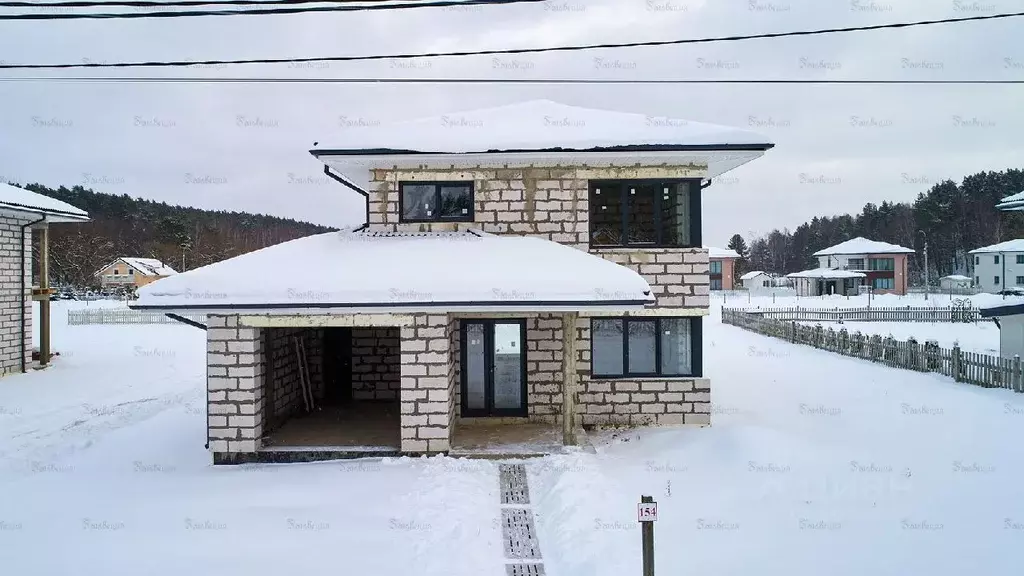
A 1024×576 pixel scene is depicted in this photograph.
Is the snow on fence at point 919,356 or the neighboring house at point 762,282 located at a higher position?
the neighboring house at point 762,282

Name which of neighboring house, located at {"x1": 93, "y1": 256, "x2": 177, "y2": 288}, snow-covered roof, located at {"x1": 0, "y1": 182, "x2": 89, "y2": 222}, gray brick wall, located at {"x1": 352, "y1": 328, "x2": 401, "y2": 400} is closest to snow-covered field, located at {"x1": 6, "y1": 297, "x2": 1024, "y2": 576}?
Answer: gray brick wall, located at {"x1": 352, "y1": 328, "x2": 401, "y2": 400}

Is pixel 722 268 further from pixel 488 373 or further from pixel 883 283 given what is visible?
pixel 488 373

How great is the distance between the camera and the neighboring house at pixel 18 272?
685 inches

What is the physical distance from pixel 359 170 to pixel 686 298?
23.1ft

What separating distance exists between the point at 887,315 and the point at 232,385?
117ft

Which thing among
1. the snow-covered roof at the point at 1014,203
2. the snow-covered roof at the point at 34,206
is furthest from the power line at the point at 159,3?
the snow-covered roof at the point at 1014,203

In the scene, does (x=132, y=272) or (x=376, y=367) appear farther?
(x=132, y=272)

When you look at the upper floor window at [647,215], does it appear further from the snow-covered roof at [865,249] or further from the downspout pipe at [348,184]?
the snow-covered roof at [865,249]

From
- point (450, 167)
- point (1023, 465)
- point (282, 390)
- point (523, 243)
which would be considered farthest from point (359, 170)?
point (1023, 465)

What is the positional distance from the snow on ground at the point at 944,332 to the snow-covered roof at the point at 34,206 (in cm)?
3145

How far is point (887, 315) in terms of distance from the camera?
32.9m

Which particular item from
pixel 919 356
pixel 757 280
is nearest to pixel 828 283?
pixel 757 280

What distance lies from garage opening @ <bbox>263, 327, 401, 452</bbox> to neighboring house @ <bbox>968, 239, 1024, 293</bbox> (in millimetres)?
59947

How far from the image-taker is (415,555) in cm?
573
